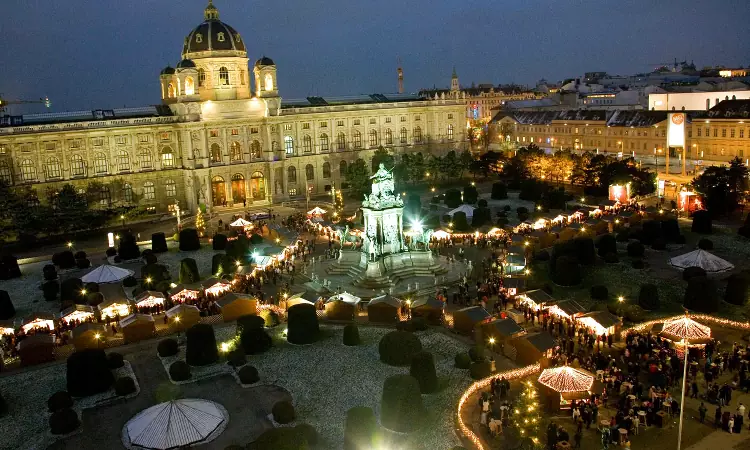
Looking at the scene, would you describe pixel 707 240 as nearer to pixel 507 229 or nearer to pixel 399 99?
pixel 507 229

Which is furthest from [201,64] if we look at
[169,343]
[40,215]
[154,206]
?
[169,343]

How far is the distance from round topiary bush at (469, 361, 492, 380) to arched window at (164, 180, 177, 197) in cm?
5767

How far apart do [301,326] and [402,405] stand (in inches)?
439

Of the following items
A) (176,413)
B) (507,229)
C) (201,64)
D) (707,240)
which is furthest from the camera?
(201,64)

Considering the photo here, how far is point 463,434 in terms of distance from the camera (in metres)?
25.8

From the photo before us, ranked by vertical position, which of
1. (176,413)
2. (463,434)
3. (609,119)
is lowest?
(463,434)

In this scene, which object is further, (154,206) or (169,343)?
(154,206)

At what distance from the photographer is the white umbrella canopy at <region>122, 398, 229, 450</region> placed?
2456 cm

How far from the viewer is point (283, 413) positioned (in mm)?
27141

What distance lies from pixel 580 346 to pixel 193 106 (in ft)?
192

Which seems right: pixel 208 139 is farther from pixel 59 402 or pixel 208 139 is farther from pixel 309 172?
pixel 59 402

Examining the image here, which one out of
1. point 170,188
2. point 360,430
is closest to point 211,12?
point 170,188

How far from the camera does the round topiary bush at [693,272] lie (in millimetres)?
42763

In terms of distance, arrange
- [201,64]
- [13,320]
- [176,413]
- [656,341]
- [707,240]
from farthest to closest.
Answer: [201,64]
[707,240]
[13,320]
[656,341]
[176,413]
